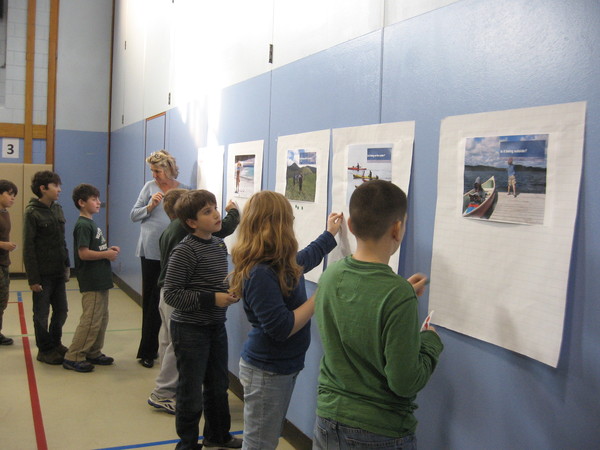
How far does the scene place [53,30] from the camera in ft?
25.6

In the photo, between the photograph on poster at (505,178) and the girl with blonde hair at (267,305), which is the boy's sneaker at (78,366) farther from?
the photograph on poster at (505,178)

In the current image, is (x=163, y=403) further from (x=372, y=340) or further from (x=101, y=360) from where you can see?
(x=372, y=340)

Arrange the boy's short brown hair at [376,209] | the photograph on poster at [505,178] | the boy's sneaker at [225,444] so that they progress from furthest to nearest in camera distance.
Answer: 1. the boy's sneaker at [225,444]
2. the photograph on poster at [505,178]
3. the boy's short brown hair at [376,209]

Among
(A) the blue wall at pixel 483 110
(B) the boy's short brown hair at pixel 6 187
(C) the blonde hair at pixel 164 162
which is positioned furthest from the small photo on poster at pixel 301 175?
(B) the boy's short brown hair at pixel 6 187

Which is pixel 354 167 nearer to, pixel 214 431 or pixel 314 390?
pixel 314 390

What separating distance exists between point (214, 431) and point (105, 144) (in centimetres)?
625

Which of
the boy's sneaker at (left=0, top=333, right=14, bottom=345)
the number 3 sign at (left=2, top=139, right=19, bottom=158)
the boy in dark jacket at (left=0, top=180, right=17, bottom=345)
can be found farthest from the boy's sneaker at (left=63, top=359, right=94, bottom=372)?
the number 3 sign at (left=2, top=139, right=19, bottom=158)

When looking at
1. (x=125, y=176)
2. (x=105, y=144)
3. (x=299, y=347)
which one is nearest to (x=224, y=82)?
(x=299, y=347)

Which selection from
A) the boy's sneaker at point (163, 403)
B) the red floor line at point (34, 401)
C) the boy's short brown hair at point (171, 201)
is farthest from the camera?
the boy's sneaker at point (163, 403)

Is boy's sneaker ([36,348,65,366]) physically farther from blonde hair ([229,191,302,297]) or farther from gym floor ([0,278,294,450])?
blonde hair ([229,191,302,297])

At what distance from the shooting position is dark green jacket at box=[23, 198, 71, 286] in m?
3.98

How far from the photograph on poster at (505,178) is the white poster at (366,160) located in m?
0.33

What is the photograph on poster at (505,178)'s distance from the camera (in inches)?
64.3

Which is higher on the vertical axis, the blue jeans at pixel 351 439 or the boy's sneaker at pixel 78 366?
the blue jeans at pixel 351 439
